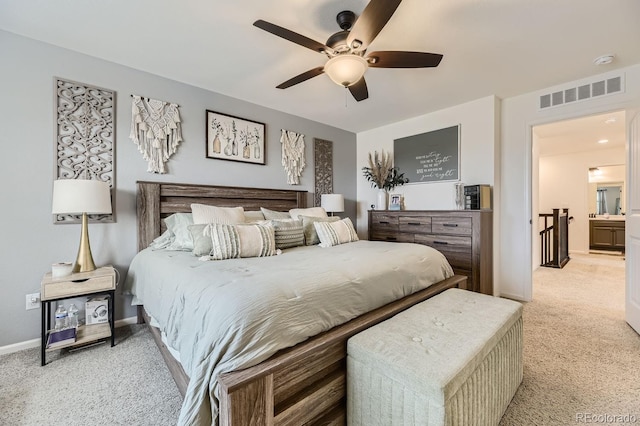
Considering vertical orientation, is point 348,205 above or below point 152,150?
below

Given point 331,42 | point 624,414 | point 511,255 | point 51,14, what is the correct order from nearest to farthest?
point 624,414 → point 331,42 → point 51,14 → point 511,255

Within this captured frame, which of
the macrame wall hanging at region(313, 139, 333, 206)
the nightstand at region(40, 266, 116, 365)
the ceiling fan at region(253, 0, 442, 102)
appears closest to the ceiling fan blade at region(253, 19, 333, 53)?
the ceiling fan at region(253, 0, 442, 102)

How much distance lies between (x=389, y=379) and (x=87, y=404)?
1754 millimetres

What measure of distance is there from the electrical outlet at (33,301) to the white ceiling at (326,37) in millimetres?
2131

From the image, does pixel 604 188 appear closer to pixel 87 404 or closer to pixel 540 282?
pixel 540 282

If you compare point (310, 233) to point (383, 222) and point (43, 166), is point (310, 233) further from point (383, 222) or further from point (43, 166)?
point (43, 166)

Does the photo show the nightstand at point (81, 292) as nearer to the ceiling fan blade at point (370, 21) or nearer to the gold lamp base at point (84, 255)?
the gold lamp base at point (84, 255)

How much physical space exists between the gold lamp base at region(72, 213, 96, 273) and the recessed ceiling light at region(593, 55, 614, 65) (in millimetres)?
4778

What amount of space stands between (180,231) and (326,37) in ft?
6.86

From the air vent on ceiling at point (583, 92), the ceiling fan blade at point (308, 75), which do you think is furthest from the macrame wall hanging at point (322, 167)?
the air vent on ceiling at point (583, 92)

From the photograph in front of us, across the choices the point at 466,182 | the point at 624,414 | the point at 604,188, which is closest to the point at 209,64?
the point at 466,182

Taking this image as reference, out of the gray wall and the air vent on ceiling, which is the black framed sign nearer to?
the air vent on ceiling

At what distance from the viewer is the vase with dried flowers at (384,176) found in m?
4.30

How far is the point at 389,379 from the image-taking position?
3.77 feet
